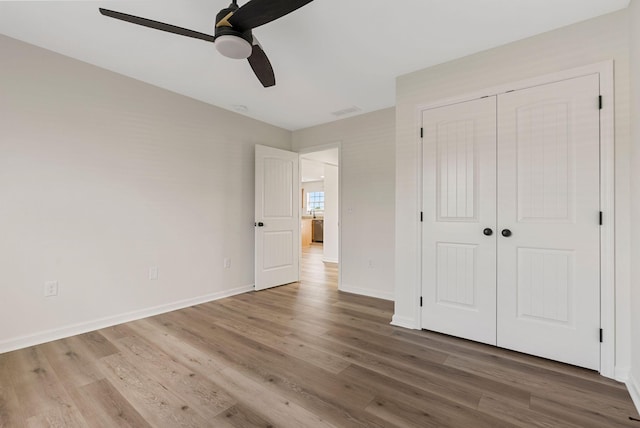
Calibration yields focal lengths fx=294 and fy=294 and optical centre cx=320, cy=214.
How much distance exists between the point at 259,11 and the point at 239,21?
0.15m

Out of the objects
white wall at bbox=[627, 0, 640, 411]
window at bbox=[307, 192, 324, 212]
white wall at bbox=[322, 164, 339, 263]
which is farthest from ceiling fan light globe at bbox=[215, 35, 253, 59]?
window at bbox=[307, 192, 324, 212]

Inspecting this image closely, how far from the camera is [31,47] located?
7.87ft

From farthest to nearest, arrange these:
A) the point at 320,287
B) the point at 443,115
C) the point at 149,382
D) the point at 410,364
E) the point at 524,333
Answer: the point at 320,287 → the point at 443,115 → the point at 524,333 → the point at 410,364 → the point at 149,382

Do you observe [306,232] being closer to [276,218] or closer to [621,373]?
[276,218]

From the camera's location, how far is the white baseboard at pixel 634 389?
1650 mm

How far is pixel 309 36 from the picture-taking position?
229 cm

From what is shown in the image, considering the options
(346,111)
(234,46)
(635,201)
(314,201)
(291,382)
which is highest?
(346,111)

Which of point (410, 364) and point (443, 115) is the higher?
point (443, 115)

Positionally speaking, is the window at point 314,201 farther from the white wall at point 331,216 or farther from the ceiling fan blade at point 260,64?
the ceiling fan blade at point 260,64

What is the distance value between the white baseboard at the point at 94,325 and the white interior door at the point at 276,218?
755mm

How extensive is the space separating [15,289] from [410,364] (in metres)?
3.11

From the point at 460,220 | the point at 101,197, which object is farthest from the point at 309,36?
the point at 101,197

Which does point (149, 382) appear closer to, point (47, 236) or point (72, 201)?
point (47, 236)

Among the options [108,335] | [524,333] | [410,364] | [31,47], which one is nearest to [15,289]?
[108,335]
